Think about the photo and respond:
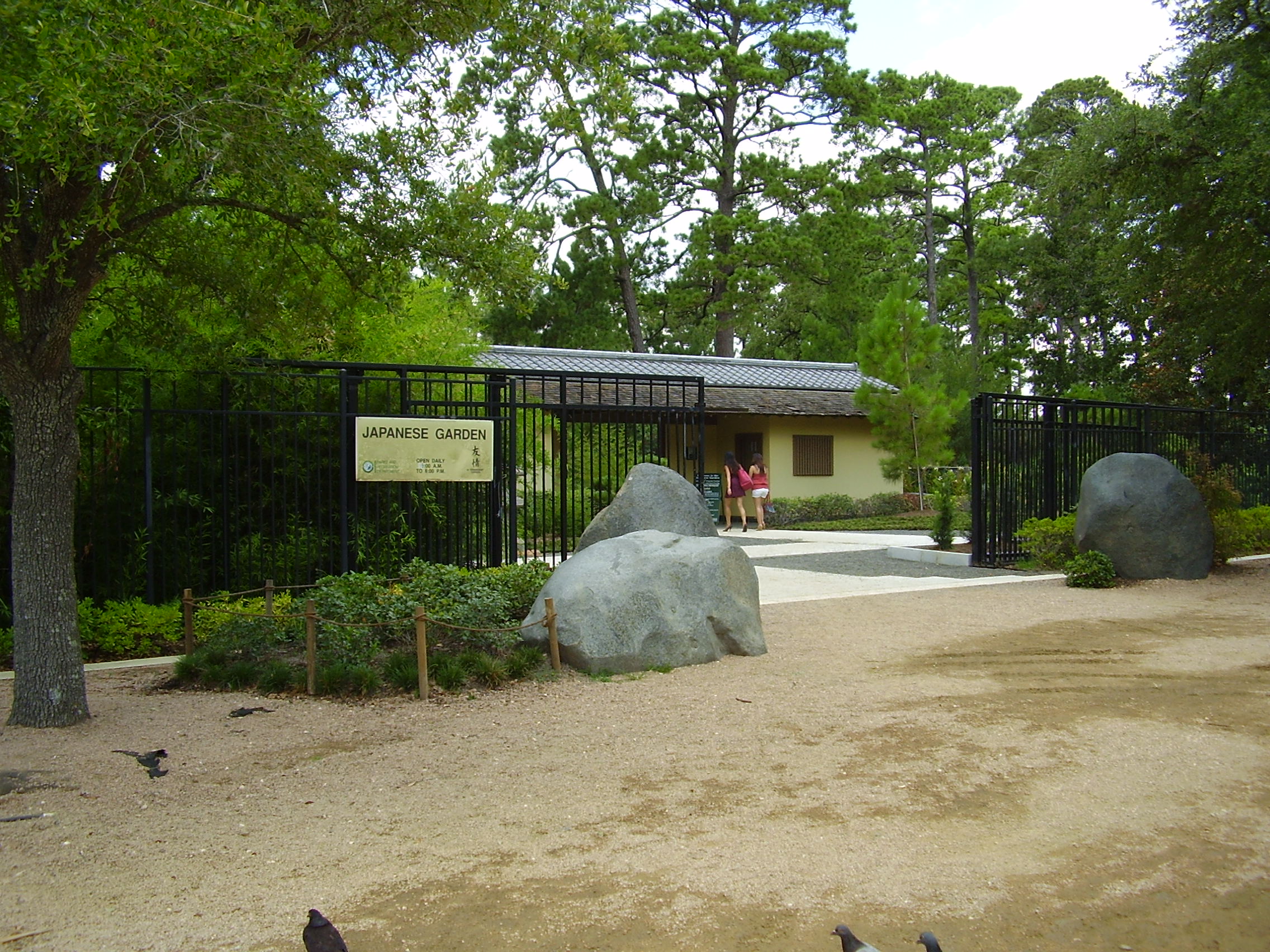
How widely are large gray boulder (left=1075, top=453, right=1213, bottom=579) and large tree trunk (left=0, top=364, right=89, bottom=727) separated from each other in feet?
36.8

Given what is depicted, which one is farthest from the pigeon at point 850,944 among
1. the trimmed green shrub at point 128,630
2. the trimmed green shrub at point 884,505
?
the trimmed green shrub at point 884,505

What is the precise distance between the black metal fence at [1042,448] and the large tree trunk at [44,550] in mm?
11069

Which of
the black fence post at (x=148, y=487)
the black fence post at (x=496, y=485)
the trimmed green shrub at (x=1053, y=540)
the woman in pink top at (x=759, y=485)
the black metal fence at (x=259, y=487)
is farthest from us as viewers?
the woman in pink top at (x=759, y=485)

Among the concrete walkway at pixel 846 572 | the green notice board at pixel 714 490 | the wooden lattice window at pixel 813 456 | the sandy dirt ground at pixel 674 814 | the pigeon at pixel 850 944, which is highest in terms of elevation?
the wooden lattice window at pixel 813 456

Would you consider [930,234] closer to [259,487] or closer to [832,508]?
[832,508]

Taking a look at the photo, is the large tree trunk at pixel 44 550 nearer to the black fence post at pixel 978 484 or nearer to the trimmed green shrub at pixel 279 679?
the trimmed green shrub at pixel 279 679

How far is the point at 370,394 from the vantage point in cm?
1081

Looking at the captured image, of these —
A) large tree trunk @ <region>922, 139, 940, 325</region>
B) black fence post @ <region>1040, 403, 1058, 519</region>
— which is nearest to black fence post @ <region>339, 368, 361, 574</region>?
black fence post @ <region>1040, 403, 1058, 519</region>

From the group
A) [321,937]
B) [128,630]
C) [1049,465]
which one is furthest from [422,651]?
[1049,465]

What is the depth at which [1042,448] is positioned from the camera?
15.1 metres

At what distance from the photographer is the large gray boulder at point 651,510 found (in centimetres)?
997

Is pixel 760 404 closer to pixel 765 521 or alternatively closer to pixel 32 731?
pixel 765 521

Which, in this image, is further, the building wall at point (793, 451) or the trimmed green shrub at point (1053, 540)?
the building wall at point (793, 451)

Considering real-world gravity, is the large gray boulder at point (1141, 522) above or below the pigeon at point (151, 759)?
above
